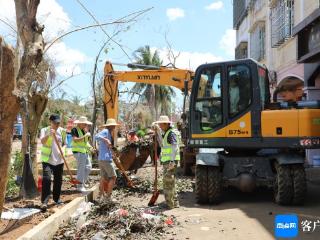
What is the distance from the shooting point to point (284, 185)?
8922mm

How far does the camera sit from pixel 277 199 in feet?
29.7

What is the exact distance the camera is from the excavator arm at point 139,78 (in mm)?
12141

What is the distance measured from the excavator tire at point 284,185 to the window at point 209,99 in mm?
1640

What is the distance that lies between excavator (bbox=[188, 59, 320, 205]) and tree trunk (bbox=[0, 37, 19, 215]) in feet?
15.6

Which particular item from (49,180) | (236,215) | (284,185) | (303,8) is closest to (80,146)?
(49,180)

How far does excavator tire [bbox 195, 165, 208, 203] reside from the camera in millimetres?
9312

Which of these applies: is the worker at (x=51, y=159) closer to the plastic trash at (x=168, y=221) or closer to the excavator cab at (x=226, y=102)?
the plastic trash at (x=168, y=221)

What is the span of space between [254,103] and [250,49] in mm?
17359

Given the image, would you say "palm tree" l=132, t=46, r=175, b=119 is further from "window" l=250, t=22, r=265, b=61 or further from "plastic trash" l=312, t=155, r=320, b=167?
"plastic trash" l=312, t=155, r=320, b=167

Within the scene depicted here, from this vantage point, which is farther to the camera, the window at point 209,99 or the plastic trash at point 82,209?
the window at point 209,99

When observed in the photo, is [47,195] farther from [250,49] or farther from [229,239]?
[250,49]

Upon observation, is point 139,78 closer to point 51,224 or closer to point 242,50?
point 51,224

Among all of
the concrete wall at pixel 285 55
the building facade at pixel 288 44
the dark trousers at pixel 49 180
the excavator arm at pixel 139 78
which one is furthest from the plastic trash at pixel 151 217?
the concrete wall at pixel 285 55

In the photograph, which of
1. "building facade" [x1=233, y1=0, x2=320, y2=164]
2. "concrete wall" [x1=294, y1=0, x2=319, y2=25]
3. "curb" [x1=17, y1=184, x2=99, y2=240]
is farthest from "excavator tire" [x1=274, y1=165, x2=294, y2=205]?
"concrete wall" [x1=294, y1=0, x2=319, y2=25]
